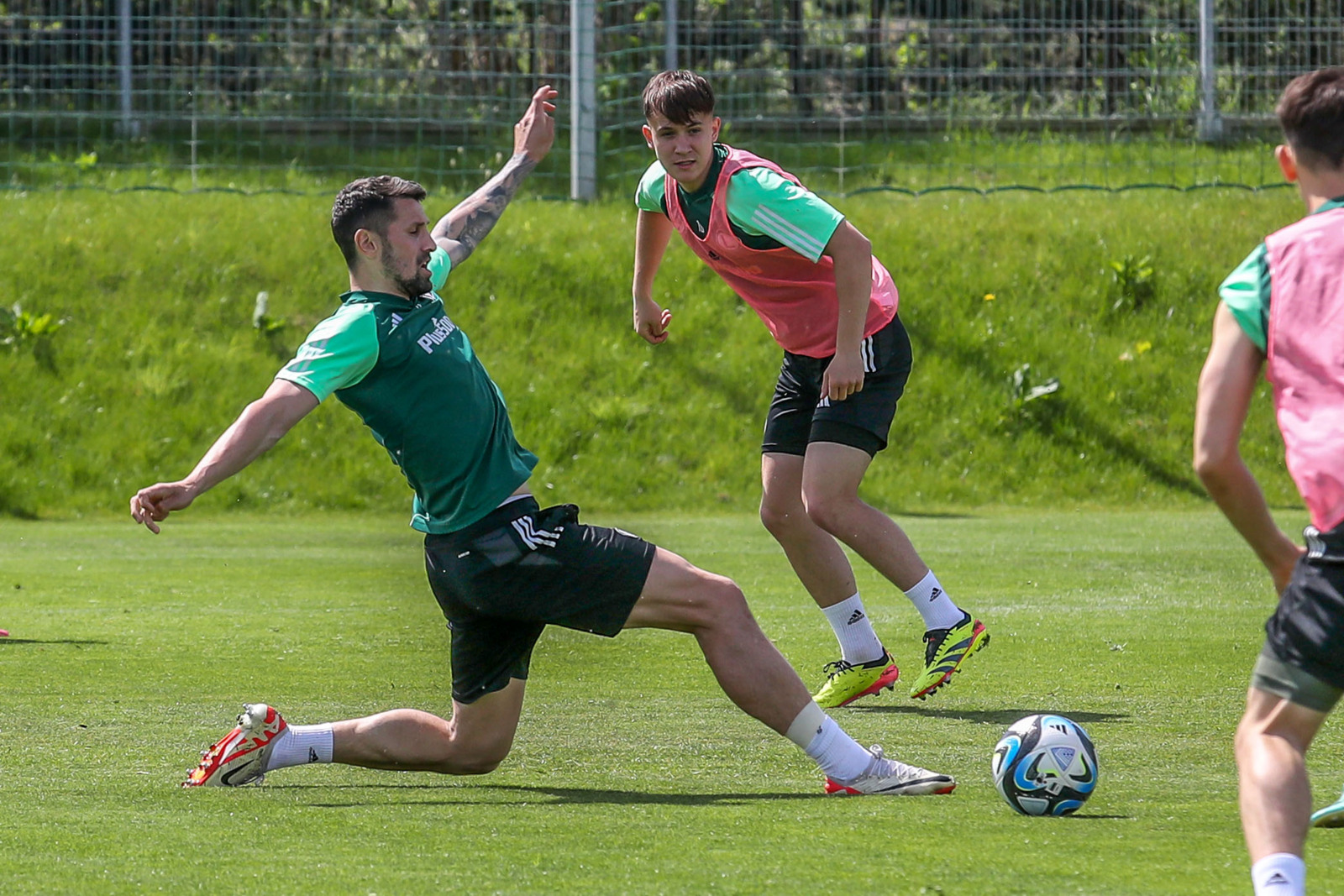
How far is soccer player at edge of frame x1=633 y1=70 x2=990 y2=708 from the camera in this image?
577 centimetres

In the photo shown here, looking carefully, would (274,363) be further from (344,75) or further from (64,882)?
(64,882)

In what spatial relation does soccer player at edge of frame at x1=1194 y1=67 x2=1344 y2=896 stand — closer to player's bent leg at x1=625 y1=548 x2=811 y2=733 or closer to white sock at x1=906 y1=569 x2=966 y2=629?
player's bent leg at x1=625 y1=548 x2=811 y2=733

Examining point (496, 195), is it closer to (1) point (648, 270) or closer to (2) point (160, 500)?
A: (1) point (648, 270)

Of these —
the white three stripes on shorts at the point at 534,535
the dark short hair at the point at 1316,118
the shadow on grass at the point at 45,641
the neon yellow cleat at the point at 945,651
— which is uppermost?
the dark short hair at the point at 1316,118

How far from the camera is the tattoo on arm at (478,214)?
5609 mm

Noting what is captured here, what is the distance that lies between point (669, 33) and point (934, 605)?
11643 mm

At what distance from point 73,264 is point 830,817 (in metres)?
12.3

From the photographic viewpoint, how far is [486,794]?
467 centimetres

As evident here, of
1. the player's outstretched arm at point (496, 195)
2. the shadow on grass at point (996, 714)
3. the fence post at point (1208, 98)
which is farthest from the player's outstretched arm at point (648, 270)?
the fence post at point (1208, 98)

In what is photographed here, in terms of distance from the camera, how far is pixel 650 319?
21.9 ft

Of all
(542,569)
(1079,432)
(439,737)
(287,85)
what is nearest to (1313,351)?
(542,569)

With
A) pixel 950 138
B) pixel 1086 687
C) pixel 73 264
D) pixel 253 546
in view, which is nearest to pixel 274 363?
pixel 73 264

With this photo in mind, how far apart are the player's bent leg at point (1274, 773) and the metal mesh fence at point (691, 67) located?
1390cm

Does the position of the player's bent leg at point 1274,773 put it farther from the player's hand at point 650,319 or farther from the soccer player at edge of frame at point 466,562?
the player's hand at point 650,319
